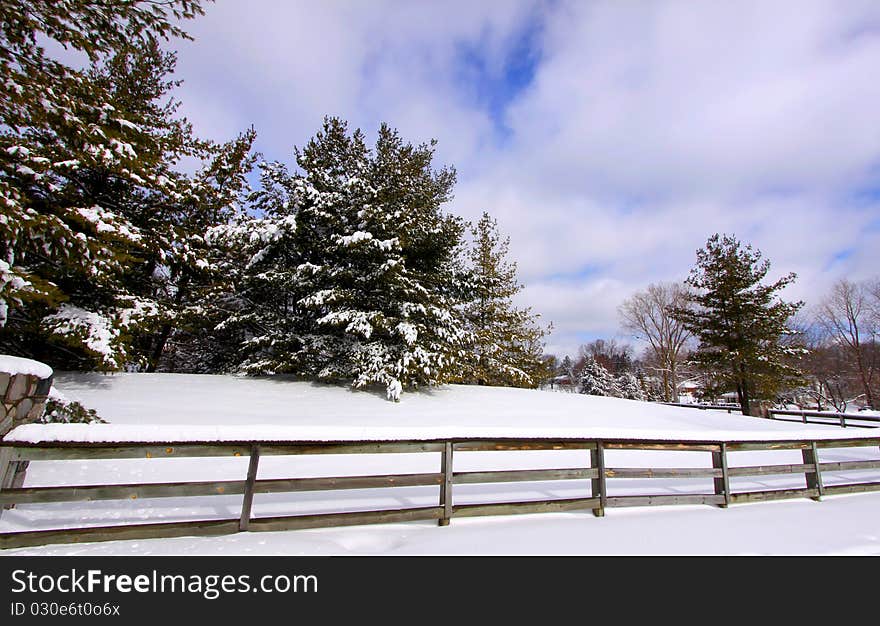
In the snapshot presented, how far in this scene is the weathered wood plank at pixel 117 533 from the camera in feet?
10.9

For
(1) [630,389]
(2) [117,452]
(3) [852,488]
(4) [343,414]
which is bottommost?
(3) [852,488]

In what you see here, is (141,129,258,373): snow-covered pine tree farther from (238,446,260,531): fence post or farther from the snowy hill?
(238,446,260,531): fence post

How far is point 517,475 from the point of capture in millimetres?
4723

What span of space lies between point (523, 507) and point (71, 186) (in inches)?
567

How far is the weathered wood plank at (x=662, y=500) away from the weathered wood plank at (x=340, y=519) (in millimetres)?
2466

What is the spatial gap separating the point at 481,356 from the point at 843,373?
4162 centimetres

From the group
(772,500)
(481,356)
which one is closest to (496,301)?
(481,356)

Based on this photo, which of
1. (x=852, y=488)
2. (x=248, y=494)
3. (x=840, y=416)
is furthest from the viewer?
(x=840, y=416)

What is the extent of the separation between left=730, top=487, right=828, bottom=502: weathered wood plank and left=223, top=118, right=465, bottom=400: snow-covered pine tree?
8.57 m

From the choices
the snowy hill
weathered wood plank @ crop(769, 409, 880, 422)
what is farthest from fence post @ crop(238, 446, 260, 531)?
weathered wood plank @ crop(769, 409, 880, 422)

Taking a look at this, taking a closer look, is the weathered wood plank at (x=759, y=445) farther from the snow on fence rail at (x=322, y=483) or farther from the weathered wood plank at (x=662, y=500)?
the weathered wood plank at (x=662, y=500)

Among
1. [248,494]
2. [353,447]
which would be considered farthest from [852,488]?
[248,494]

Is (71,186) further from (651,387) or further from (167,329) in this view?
(651,387)
